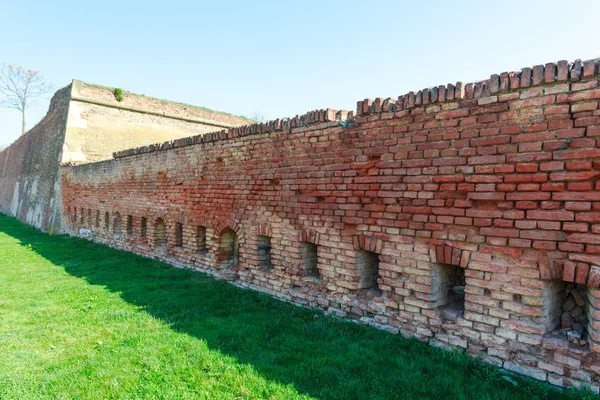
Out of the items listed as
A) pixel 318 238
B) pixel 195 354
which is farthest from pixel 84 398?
→ pixel 318 238

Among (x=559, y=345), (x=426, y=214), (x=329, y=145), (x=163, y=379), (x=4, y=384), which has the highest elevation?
(x=329, y=145)

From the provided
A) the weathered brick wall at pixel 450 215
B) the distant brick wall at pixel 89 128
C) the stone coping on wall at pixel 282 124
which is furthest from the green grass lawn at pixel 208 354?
the distant brick wall at pixel 89 128

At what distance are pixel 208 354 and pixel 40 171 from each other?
841 inches

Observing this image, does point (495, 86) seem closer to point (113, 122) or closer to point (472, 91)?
point (472, 91)

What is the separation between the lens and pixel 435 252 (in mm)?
3953

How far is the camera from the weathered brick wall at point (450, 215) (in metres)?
3.10

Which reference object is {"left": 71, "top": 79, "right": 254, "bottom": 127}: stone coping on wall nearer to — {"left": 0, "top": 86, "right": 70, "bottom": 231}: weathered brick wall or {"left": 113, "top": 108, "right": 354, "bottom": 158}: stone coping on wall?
{"left": 0, "top": 86, "right": 70, "bottom": 231}: weathered brick wall

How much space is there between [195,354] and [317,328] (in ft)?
4.69

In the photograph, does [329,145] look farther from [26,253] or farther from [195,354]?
[26,253]

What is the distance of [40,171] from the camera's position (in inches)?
812

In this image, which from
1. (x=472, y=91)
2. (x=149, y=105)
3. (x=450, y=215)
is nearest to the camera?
(x=472, y=91)

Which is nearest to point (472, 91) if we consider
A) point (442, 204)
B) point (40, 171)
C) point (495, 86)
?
point (495, 86)

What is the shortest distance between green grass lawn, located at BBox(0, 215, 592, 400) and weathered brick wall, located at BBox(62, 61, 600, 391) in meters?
0.34

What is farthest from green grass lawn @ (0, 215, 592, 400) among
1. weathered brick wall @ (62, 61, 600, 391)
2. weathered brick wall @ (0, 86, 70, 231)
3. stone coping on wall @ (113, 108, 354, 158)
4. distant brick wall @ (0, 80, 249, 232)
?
weathered brick wall @ (0, 86, 70, 231)
